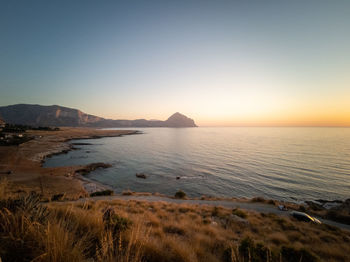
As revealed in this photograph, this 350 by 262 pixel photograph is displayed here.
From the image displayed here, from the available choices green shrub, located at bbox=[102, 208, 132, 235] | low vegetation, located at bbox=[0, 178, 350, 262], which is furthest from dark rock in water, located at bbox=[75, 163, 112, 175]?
green shrub, located at bbox=[102, 208, 132, 235]

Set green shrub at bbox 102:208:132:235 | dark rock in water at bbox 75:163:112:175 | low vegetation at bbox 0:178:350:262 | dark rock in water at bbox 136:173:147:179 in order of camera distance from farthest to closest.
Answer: dark rock in water at bbox 75:163:112:175
dark rock in water at bbox 136:173:147:179
green shrub at bbox 102:208:132:235
low vegetation at bbox 0:178:350:262

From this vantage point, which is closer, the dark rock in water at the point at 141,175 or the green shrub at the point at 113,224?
the green shrub at the point at 113,224

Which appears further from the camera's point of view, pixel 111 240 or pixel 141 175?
pixel 141 175

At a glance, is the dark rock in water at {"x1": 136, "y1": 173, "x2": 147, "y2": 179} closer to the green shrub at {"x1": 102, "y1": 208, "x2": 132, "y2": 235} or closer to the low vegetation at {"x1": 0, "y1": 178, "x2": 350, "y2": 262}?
the low vegetation at {"x1": 0, "y1": 178, "x2": 350, "y2": 262}

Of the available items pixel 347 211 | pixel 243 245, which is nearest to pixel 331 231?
pixel 347 211

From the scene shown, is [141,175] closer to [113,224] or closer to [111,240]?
[113,224]

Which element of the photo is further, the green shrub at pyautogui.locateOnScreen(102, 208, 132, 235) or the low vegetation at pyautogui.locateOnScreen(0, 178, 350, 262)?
the green shrub at pyautogui.locateOnScreen(102, 208, 132, 235)

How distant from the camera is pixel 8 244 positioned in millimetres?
2225

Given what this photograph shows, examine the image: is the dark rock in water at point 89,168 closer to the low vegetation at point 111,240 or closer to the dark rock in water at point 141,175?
the dark rock in water at point 141,175

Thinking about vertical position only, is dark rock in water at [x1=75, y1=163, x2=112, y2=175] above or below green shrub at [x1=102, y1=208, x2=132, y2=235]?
below

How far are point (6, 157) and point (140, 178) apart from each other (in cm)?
3389

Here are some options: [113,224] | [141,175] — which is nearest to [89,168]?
[141,175]

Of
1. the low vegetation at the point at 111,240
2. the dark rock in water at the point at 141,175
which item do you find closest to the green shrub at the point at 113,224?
the low vegetation at the point at 111,240

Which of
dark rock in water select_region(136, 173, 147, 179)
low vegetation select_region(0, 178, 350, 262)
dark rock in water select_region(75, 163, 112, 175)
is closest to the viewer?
low vegetation select_region(0, 178, 350, 262)
